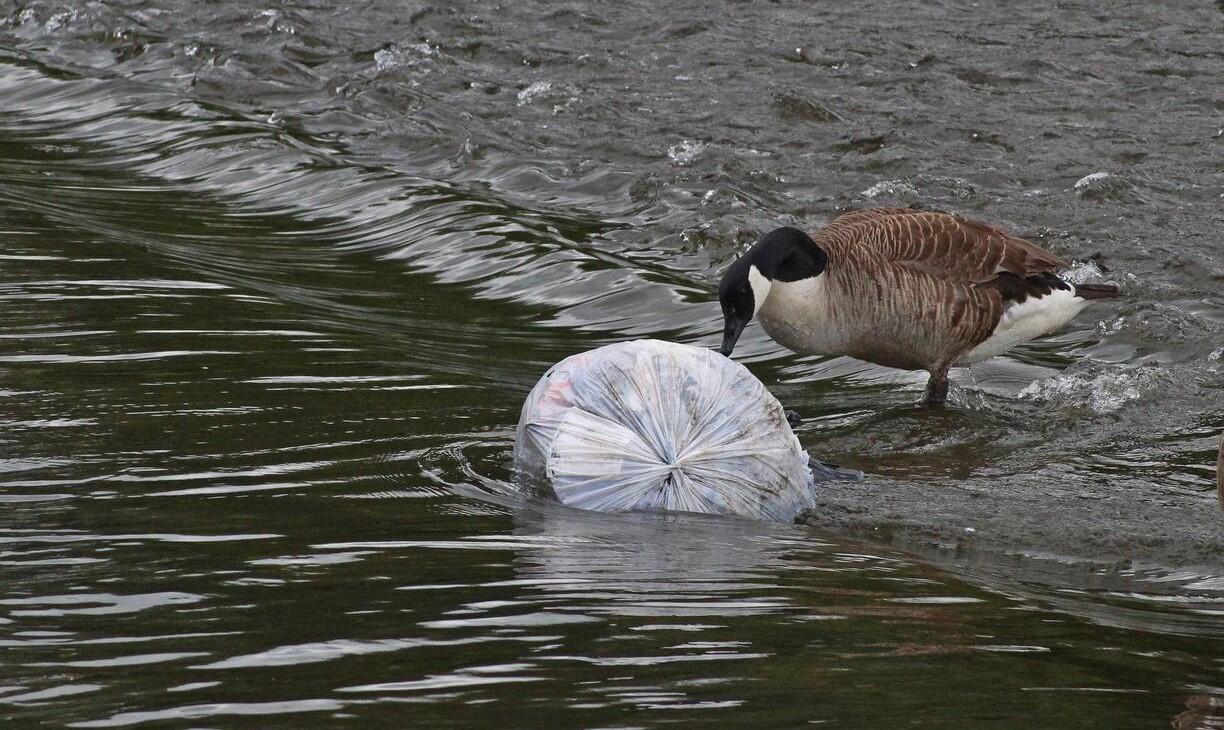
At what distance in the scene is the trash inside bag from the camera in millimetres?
6320

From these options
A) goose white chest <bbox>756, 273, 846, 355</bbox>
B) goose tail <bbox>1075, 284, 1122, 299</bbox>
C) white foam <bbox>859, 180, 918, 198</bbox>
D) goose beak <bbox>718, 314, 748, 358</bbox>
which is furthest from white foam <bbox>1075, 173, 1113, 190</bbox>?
goose beak <bbox>718, 314, 748, 358</bbox>

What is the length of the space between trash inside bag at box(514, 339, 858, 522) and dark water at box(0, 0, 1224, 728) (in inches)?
5.0

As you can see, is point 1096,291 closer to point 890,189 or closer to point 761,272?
point 761,272

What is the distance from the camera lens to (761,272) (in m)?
8.91

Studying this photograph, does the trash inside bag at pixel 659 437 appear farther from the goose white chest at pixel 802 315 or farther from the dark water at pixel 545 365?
the goose white chest at pixel 802 315

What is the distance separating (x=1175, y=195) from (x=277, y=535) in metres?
9.56

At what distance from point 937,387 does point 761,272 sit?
4.28 feet

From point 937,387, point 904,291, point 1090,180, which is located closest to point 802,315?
point 904,291

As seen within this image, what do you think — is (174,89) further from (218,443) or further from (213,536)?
(213,536)

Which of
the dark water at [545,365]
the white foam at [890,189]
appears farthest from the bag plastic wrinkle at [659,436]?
the white foam at [890,189]

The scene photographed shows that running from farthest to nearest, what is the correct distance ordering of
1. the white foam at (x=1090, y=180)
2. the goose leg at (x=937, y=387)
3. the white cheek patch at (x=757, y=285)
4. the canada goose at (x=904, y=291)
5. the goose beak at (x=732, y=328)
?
the white foam at (x=1090, y=180) < the goose leg at (x=937, y=387) < the canada goose at (x=904, y=291) < the white cheek patch at (x=757, y=285) < the goose beak at (x=732, y=328)

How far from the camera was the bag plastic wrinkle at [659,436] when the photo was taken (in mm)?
6320

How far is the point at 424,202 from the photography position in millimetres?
12609

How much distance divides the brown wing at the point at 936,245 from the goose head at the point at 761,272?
38 centimetres
